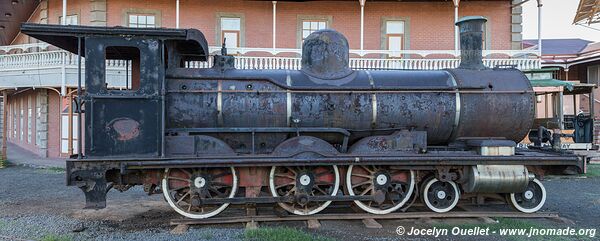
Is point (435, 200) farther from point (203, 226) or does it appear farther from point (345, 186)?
point (203, 226)

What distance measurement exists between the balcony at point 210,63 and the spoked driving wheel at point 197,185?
31.1 feet

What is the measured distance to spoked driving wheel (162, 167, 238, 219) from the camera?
679cm

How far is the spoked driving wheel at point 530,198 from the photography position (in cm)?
749

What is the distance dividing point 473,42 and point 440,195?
9.75 ft

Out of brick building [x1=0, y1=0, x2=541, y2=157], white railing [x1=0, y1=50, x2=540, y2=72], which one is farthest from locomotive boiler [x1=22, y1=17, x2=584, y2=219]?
brick building [x1=0, y1=0, x2=541, y2=157]

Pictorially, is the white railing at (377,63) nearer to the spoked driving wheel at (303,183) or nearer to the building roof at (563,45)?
the spoked driving wheel at (303,183)

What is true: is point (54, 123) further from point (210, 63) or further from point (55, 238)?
point (55, 238)

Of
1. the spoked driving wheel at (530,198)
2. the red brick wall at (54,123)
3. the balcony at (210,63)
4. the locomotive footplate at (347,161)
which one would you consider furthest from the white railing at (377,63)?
the locomotive footplate at (347,161)

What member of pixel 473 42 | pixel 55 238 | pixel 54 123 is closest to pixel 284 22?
pixel 54 123

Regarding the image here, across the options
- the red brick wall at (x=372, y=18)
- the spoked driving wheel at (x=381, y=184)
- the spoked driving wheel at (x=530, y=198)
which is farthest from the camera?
the red brick wall at (x=372, y=18)

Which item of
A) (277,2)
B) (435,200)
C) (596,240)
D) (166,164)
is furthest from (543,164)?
(277,2)

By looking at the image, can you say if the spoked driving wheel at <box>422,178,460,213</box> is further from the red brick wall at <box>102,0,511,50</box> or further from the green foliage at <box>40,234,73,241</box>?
the red brick wall at <box>102,0,511,50</box>

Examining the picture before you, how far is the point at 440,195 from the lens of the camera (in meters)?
7.34

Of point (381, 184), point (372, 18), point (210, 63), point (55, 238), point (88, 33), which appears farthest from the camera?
point (372, 18)
